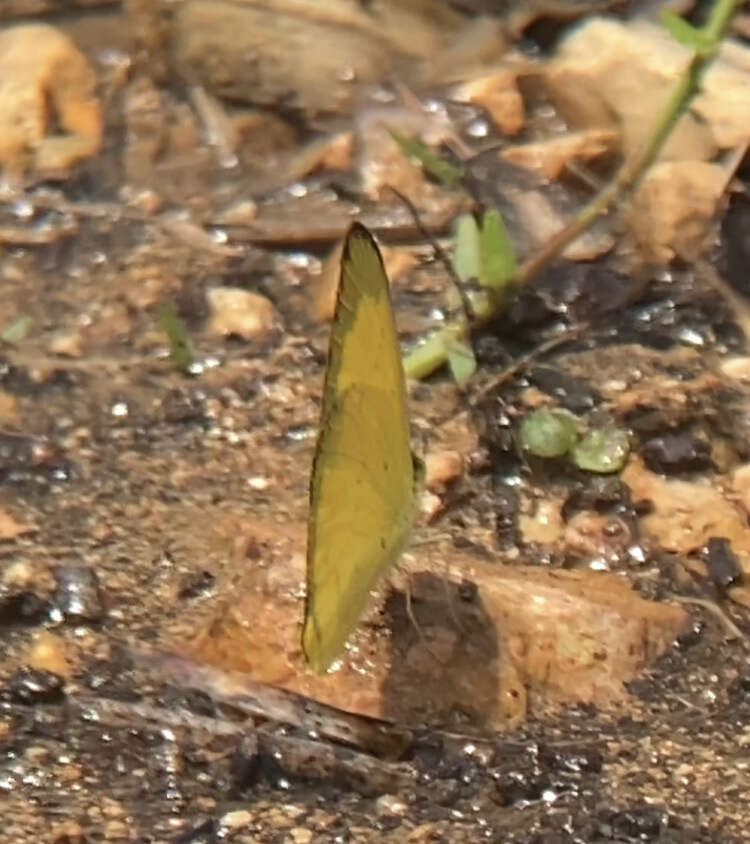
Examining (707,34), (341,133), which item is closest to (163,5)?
(341,133)

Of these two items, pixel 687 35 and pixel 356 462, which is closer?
pixel 356 462

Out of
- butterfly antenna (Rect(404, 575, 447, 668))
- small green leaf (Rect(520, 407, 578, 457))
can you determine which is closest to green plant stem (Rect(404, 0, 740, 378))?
small green leaf (Rect(520, 407, 578, 457))

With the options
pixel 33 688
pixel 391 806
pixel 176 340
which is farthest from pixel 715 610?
pixel 176 340

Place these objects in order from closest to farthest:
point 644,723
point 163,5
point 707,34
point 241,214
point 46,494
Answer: point 644,723 → point 707,34 → point 46,494 → point 241,214 → point 163,5

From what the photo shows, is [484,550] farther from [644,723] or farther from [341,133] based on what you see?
[341,133]

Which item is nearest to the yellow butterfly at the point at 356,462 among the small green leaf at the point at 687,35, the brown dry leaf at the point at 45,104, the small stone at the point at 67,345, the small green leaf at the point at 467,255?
the small green leaf at the point at 687,35

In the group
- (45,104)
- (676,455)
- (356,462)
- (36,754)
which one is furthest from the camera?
(45,104)

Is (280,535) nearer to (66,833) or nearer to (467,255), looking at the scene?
(66,833)

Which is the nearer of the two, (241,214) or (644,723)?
(644,723)
